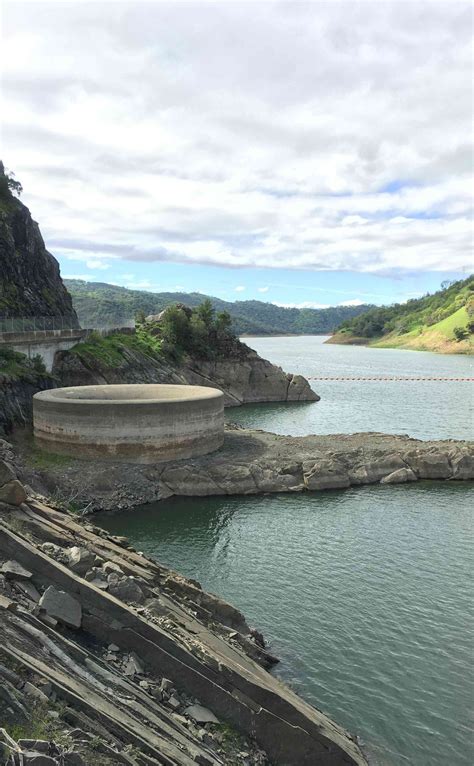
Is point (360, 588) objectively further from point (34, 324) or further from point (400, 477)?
point (34, 324)

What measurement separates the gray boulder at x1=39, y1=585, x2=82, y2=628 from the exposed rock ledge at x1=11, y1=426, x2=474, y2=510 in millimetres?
18711

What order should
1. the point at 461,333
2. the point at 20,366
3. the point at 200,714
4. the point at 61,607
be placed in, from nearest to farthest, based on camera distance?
the point at 200,714 → the point at 61,607 → the point at 20,366 → the point at 461,333

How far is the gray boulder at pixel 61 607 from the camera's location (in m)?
12.2

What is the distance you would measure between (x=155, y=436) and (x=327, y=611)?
18051 mm

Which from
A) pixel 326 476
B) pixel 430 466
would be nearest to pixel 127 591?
pixel 326 476

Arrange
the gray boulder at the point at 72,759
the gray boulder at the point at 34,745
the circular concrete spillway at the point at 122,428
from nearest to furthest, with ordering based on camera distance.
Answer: the gray boulder at the point at 34,745 < the gray boulder at the point at 72,759 < the circular concrete spillway at the point at 122,428

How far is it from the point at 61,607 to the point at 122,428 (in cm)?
2314

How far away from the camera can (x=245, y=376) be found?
7550 centimetres

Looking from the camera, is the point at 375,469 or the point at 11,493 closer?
the point at 11,493

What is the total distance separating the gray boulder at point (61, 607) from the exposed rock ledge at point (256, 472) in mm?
18711

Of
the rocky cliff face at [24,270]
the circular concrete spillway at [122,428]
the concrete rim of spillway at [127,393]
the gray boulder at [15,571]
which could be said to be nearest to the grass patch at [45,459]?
the circular concrete spillway at [122,428]

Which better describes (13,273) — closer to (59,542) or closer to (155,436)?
(155,436)

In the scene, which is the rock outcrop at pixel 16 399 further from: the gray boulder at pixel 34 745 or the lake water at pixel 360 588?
the gray boulder at pixel 34 745

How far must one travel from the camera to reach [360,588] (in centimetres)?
2186
